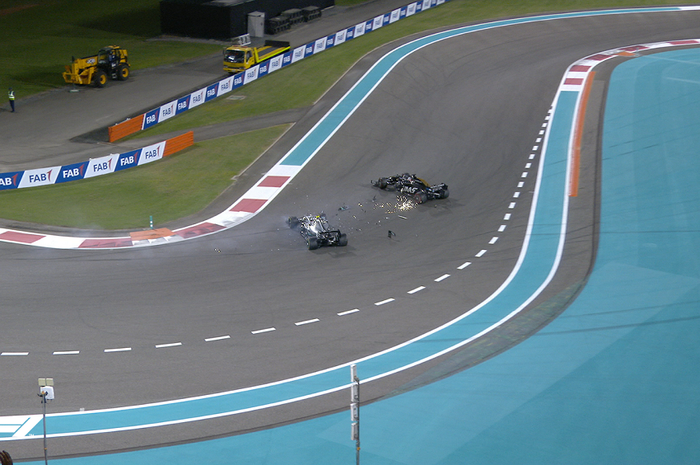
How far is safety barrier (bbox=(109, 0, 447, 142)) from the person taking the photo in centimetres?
3866

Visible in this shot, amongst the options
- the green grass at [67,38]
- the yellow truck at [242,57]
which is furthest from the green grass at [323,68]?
the green grass at [67,38]

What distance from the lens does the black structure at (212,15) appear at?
5431 cm

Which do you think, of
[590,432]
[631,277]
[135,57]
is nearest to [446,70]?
[135,57]

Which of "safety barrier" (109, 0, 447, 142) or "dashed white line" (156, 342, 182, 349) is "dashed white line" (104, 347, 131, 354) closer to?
"dashed white line" (156, 342, 182, 349)

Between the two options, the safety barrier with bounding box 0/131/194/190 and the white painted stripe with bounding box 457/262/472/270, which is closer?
the white painted stripe with bounding box 457/262/472/270

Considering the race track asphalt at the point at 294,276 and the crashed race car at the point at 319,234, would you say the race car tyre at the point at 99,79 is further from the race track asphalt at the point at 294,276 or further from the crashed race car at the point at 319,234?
the crashed race car at the point at 319,234

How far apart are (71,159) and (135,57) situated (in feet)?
62.8

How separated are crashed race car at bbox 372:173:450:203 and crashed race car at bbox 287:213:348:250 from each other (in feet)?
15.1

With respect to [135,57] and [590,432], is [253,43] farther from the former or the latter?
[590,432]

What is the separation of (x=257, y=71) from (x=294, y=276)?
25.1 metres

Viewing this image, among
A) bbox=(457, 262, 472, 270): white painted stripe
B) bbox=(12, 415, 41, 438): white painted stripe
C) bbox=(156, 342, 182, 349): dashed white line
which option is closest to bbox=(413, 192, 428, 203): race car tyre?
bbox=(457, 262, 472, 270): white painted stripe

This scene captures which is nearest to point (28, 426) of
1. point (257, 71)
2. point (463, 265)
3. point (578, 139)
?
point (463, 265)

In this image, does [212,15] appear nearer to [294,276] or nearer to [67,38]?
[67,38]

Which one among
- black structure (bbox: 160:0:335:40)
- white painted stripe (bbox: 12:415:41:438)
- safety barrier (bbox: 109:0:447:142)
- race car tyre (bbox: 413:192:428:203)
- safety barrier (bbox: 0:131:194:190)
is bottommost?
white painted stripe (bbox: 12:415:41:438)
